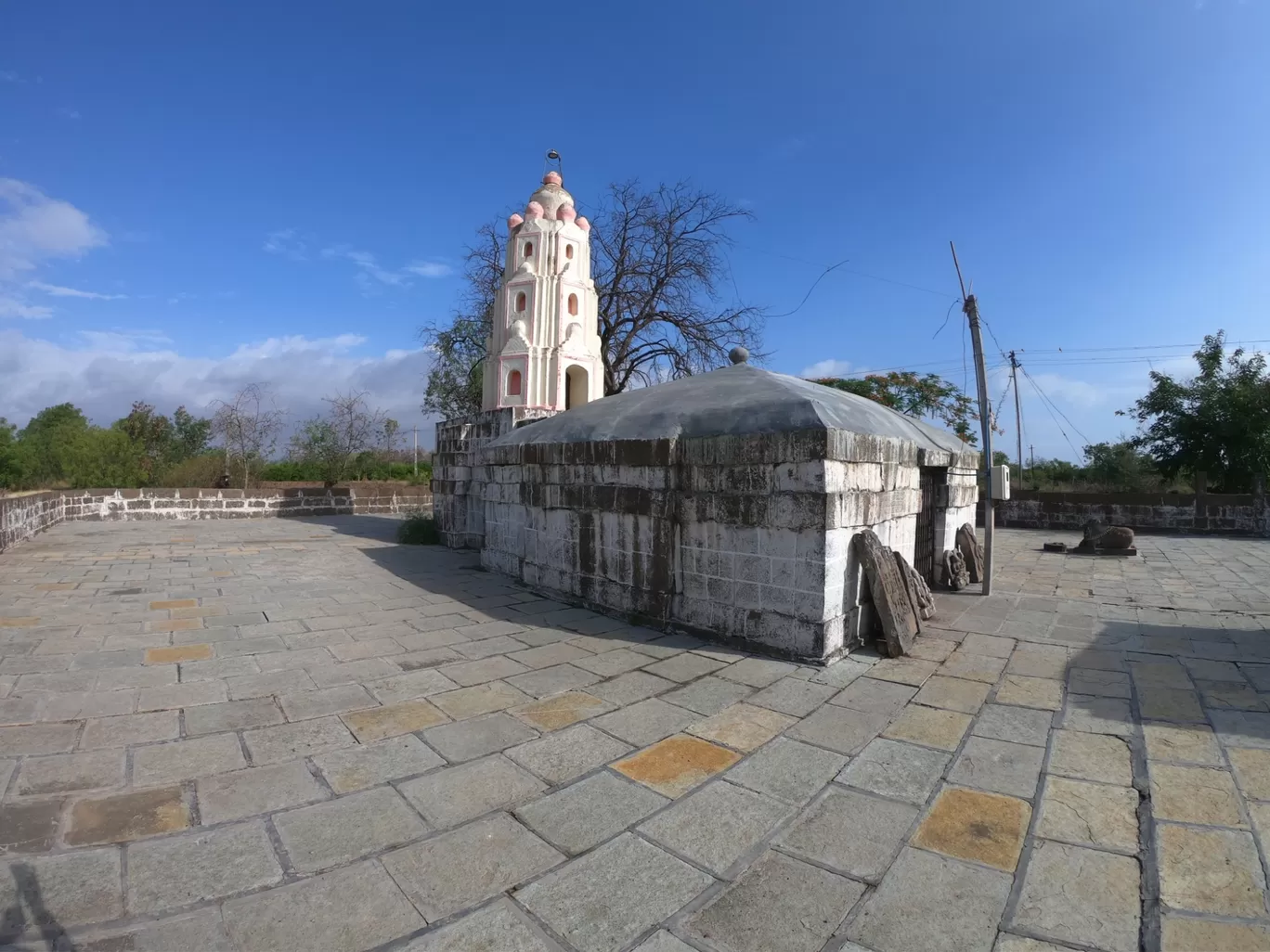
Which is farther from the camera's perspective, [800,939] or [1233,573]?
[1233,573]

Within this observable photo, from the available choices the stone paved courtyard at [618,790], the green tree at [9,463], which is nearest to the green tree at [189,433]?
the green tree at [9,463]

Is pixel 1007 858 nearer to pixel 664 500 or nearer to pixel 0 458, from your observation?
pixel 664 500

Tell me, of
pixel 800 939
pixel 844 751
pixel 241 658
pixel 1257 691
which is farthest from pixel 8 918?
pixel 1257 691

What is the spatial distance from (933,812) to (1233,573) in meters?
8.81

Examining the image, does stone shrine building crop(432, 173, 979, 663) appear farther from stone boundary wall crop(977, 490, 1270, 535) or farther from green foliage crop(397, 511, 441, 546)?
stone boundary wall crop(977, 490, 1270, 535)

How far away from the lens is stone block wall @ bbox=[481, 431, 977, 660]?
4.29 meters

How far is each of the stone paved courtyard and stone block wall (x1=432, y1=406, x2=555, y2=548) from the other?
5.57m

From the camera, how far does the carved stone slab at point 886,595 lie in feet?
14.6

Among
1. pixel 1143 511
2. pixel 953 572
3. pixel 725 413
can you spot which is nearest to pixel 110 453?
pixel 725 413

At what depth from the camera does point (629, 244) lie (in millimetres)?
18859

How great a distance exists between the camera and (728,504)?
4766mm

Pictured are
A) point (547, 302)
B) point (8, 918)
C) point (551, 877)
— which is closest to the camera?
point (8, 918)

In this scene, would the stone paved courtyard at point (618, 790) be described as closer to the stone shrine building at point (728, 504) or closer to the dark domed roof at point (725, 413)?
the stone shrine building at point (728, 504)

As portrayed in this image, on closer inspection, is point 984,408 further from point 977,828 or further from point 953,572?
point 977,828
